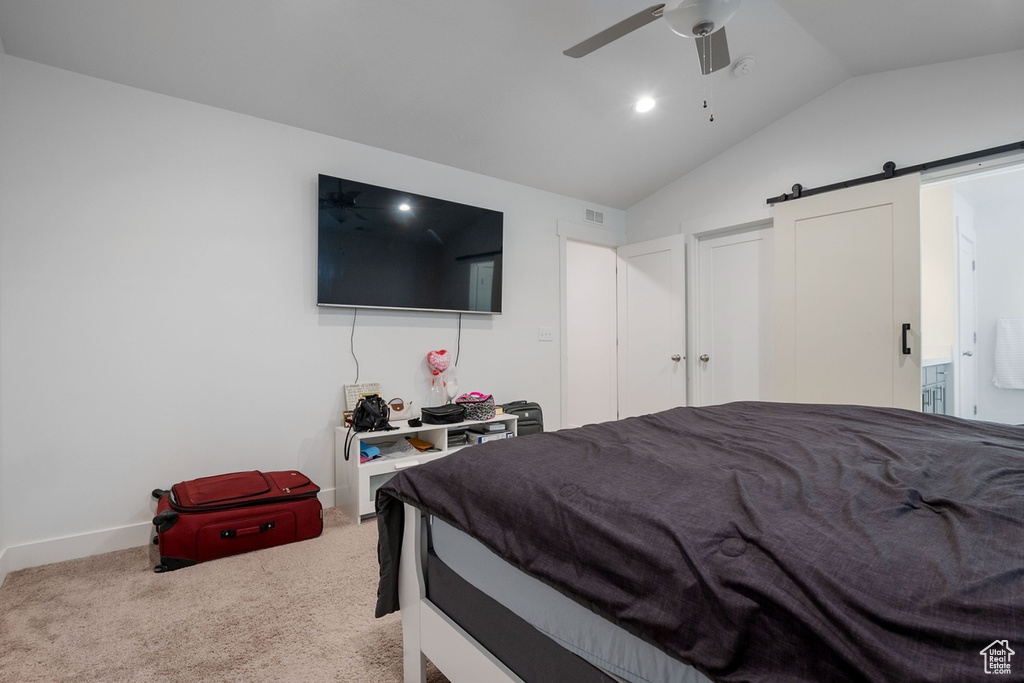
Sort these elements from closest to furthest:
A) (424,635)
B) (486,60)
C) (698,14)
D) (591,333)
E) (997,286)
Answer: (424,635) < (698,14) < (486,60) < (997,286) < (591,333)

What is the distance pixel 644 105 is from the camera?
320 centimetres

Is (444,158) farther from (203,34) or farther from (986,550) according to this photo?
(986,550)

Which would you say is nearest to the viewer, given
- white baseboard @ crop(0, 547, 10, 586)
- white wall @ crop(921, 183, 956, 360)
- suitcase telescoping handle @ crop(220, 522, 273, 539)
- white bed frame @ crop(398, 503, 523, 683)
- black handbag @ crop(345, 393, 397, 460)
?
white bed frame @ crop(398, 503, 523, 683)

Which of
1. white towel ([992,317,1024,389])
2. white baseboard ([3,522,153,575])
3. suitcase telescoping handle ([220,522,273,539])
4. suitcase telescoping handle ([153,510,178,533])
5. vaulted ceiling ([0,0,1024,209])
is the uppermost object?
vaulted ceiling ([0,0,1024,209])

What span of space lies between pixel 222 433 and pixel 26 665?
1246 mm

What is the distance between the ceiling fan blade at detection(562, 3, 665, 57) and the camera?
1.81 m

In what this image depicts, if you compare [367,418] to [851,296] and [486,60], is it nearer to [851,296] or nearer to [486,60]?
[486,60]

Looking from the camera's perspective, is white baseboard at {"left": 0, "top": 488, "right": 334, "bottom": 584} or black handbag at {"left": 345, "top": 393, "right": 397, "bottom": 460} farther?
black handbag at {"left": 345, "top": 393, "right": 397, "bottom": 460}

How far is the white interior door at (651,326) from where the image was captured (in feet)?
13.5

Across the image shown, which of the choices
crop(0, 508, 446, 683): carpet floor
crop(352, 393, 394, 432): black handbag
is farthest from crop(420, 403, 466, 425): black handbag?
crop(0, 508, 446, 683): carpet floor

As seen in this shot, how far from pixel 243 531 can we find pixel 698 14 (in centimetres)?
294

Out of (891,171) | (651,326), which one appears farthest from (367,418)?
(891,171)

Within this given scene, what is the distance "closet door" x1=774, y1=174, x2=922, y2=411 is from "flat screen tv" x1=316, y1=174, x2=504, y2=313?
7.10ft

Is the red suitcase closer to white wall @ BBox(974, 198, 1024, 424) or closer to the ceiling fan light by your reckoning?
the ceiling fan light
